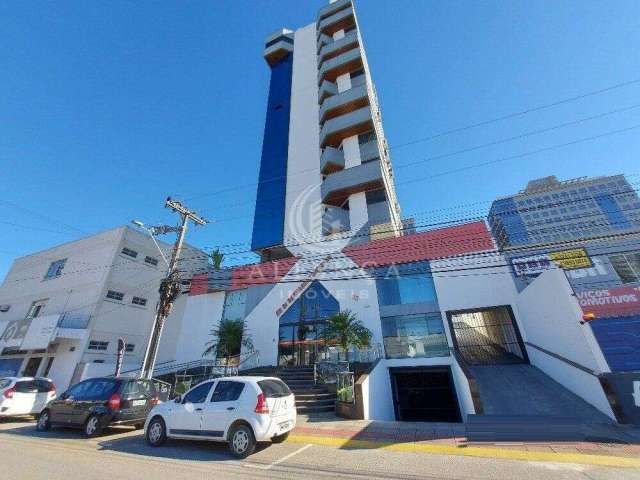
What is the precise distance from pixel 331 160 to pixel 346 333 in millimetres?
17470

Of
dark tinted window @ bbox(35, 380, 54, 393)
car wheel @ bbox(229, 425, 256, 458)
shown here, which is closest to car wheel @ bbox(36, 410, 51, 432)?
dark tinted window @ bbox(35, 380, 54, 393)

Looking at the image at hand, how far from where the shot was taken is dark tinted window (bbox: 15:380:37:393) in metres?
10.3

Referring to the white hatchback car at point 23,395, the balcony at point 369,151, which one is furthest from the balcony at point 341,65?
the white hatchback car at point 23,395

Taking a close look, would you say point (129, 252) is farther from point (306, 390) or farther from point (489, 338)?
point (489, 338)

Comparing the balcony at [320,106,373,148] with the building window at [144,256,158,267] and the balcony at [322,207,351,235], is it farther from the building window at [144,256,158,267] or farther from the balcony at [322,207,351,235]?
the building window at [144,256,158,267]

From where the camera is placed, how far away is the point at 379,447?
19.5 feet

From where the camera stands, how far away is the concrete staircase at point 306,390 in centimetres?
1031

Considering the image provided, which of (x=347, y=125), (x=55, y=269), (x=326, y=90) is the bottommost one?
(x=55, y=269)

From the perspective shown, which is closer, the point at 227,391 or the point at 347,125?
the point at 227,391

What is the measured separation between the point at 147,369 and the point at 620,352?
20.2 m

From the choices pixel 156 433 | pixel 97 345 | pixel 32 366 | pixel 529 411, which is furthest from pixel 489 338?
pixel 32 366

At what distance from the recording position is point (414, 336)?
14891mm

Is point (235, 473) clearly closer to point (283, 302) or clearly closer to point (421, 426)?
point (421, 426)

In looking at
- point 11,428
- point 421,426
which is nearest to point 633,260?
point 421,426
